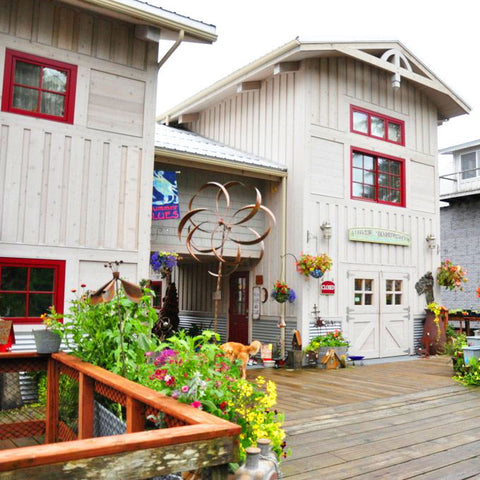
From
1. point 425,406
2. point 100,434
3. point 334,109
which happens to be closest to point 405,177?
point 334,109

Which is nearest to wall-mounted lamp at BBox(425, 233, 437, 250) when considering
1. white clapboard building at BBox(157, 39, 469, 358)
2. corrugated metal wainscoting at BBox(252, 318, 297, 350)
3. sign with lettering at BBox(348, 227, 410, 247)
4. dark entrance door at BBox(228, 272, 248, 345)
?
white clapboard building at BBox(157, 39, 469, 358)

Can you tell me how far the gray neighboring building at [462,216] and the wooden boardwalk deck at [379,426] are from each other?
34.2ft

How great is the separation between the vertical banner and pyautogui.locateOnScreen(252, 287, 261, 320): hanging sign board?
3.03 m

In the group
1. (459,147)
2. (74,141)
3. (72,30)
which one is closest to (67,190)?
(74,141)

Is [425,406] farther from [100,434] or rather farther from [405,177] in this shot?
[405,177]

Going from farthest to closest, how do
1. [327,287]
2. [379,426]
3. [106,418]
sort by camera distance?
[327,287], [379,426], [106,418]

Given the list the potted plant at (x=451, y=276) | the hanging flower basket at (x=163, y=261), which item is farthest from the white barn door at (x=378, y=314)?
the hanging flower basket at (x=163, y=261)

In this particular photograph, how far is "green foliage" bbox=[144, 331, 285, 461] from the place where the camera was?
114 inches

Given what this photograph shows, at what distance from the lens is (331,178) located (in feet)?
37.2

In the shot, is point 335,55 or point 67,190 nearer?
point 67,190

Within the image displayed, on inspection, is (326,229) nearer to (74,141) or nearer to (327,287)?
(327,287)

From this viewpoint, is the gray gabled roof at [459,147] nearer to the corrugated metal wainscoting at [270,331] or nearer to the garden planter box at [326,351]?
the garden planter box at [326,351]

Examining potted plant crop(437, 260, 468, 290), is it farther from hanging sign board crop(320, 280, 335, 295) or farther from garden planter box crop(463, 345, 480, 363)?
garden planter box crop(463, 345, 480, 363)

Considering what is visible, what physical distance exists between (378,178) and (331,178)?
5.44 feet
